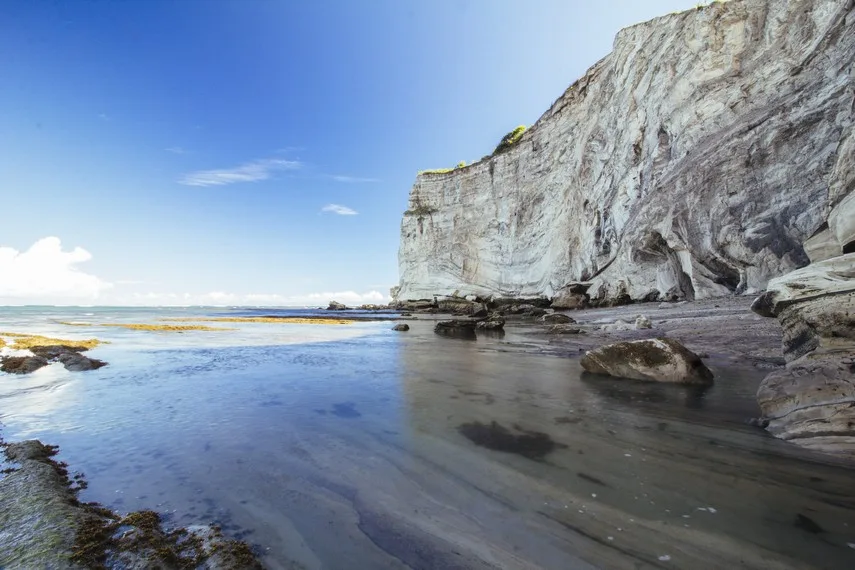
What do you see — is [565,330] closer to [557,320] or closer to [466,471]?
[557,320]

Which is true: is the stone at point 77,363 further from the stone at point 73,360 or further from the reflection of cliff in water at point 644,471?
the reflection of cliff in water at point 644,471

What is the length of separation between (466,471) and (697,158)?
872 inches

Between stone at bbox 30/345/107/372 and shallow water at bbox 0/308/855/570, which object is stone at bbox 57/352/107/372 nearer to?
stone at bbox 30/345/107/372

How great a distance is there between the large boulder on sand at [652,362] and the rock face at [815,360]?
1.25 meters

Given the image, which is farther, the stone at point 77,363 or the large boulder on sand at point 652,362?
the stone at point 77,363

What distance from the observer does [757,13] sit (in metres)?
19.4

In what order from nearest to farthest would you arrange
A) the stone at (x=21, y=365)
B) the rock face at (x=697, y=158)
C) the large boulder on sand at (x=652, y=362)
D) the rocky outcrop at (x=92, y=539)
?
the rocky outcrop at (x=92, y=539) < the large boulder on sand at (x=652, y=362) < the stone at (x=21, y=365) < the rock face at (x=697, y=158)

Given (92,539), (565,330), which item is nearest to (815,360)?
(92,539)

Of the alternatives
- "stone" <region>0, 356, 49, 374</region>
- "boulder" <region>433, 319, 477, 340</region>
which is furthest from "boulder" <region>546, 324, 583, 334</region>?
"stone" <region>0, 356, 49, 374</region>

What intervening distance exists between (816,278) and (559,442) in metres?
4.23

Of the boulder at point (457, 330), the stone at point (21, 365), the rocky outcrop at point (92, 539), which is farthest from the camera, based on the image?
the boulder at point (457, 330)

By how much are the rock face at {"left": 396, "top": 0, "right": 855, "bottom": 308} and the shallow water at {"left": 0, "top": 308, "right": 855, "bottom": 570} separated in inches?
185

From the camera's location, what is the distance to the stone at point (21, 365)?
299 inches

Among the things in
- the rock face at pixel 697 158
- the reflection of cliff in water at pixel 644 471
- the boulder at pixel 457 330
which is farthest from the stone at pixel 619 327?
the reflection of cliff in water at pixel 644 471
